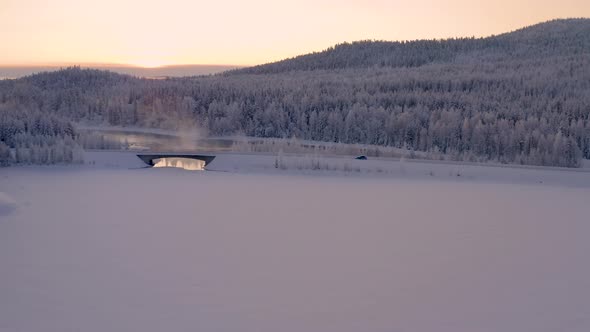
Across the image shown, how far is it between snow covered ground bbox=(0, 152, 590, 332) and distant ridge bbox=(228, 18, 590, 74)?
2823 inches

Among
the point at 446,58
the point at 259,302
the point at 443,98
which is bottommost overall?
the point at 259,302

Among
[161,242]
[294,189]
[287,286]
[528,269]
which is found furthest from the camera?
[294,189]

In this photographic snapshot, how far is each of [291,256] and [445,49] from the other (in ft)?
293

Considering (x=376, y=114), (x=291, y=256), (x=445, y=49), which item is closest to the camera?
(x=291, y=256)

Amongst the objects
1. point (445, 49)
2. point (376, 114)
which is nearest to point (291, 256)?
point (376, 114)

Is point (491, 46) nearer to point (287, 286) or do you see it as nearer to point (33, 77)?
Answer: point (33, 77)

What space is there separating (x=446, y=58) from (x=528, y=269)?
8395 cm

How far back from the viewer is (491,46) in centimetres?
9106

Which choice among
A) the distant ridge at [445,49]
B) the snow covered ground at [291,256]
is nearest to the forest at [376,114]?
the snow covered ground at [291,256]

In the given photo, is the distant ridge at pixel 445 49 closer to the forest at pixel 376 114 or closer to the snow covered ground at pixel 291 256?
the forest at pixel 376 114

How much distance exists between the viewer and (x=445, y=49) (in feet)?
300

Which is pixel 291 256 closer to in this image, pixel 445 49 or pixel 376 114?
pixel 376 114

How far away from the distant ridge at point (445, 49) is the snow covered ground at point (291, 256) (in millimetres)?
71695

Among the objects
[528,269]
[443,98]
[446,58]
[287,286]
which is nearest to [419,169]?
[528,269]
